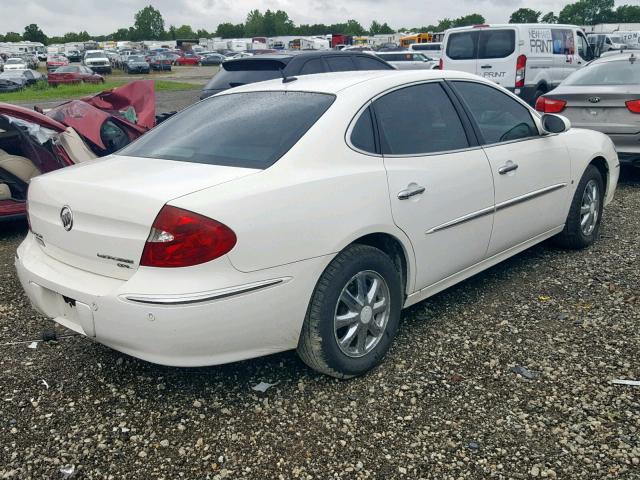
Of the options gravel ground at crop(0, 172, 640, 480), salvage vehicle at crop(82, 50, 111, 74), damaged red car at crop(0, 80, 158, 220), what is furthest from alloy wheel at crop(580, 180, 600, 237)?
salvage vehicle at crop(82, 50, 111, 74)

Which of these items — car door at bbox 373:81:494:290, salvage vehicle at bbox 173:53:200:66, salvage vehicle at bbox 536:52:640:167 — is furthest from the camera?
salvage vehicle at bbox 173:53:200:66

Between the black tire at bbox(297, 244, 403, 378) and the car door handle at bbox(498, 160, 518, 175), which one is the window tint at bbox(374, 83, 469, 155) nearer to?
the car door handle at bbox(498, 160, 518, 175)

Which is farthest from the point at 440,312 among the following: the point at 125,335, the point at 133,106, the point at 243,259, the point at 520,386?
the point at 133,106

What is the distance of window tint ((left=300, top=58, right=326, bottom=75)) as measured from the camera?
8094 millimetres

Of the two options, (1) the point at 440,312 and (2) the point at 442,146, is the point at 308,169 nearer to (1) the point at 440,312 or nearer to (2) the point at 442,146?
(2) the point at 442,146

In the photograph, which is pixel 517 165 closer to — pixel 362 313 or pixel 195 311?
pixel 362 313

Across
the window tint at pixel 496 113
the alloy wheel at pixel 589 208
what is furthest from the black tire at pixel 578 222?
the window tint at pixel 496 113

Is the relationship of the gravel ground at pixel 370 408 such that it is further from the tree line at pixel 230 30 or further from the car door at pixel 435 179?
the tree line at pixel 230 30

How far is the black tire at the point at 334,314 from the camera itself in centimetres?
301

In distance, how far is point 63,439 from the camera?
284 cm

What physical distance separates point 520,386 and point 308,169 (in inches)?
60.2

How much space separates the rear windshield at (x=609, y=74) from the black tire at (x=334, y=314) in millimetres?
5866

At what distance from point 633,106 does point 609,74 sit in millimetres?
1034

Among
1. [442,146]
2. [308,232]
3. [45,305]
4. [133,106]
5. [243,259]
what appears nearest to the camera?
[243,259]
